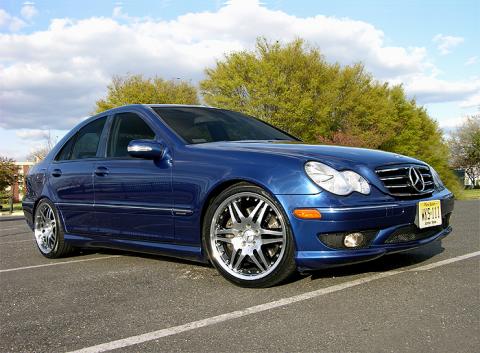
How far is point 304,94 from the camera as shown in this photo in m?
34.2

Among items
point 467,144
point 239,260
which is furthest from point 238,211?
point 467,144

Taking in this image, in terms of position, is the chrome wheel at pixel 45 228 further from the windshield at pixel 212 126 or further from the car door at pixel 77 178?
the windshield at pixel 212 126

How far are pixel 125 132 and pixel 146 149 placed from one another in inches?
31.3

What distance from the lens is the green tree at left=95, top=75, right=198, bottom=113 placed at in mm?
39719

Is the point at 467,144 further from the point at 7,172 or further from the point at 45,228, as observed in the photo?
the point at 45,228

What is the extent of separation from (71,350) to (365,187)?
209 centimetres

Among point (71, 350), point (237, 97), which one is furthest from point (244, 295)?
point (237, 97)

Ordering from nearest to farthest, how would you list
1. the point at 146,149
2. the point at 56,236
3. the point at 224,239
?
1. the point at 224,239
2. the point at 146,149
3. the point at 56,236

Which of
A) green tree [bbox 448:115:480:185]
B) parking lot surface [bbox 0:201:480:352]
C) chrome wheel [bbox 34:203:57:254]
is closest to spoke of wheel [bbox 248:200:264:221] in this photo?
parking lot surface [bbox 0:201:480:352]

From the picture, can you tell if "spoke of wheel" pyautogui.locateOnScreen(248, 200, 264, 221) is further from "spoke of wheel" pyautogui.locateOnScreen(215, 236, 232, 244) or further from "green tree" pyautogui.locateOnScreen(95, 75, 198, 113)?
"green tree" pyautogui.locateOnScreen(95, 75, 198, 113)

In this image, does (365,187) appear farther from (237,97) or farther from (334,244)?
(237,97)

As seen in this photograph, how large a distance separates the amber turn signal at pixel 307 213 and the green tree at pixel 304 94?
28659 mm

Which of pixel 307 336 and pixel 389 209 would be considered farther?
pixel 389 209

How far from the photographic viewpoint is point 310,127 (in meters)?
35.2
